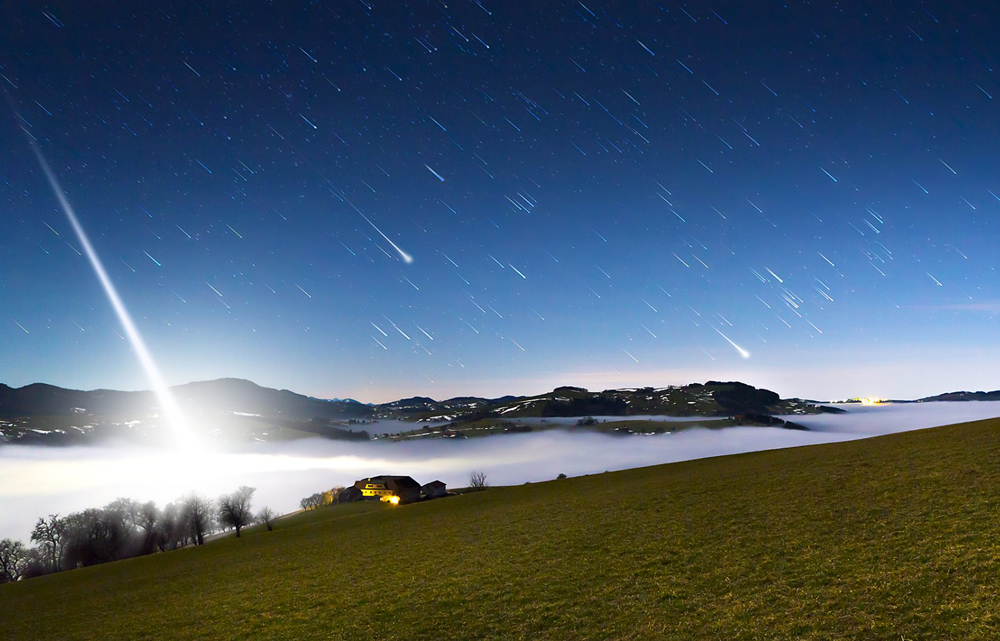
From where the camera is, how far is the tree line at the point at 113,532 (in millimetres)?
98625

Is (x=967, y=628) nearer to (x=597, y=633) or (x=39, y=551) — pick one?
(x=597, y=633)

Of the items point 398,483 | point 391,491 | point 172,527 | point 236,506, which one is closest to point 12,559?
point 172,527

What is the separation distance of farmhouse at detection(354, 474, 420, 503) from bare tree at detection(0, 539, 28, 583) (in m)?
75.9

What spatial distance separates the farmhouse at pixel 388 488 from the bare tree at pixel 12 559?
7592cm

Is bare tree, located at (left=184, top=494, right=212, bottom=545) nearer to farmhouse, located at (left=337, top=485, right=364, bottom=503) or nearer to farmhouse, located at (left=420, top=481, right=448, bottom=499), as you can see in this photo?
farmhouse, located at (left=337, top=485, right=364, bottom=503)

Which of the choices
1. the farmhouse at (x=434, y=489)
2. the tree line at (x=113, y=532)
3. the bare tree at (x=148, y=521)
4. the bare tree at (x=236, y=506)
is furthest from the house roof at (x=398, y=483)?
the bare tree at (x=148, y=521)

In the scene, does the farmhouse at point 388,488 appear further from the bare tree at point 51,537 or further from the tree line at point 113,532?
the bare tree at point 51,537

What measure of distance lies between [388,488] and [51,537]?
7773 cm

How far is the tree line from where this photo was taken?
98.6 meters

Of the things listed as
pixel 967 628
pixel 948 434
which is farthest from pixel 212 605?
pixel 948 434

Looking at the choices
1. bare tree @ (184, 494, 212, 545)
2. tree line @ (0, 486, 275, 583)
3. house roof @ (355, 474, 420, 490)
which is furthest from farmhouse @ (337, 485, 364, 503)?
bare tree @ (184, 494, 212, 545)

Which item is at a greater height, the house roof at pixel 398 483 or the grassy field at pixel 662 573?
the grassy field at pixel 662 573

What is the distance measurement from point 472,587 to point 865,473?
24.8m

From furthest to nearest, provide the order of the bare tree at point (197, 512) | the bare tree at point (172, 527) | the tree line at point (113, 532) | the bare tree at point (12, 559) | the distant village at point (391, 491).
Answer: the distant village at point (391, 491), the bare tree at point (172, 527), the bare tree at point (197, 512), the tree line at point (113, 532), the bare tree at point (12, 559)
